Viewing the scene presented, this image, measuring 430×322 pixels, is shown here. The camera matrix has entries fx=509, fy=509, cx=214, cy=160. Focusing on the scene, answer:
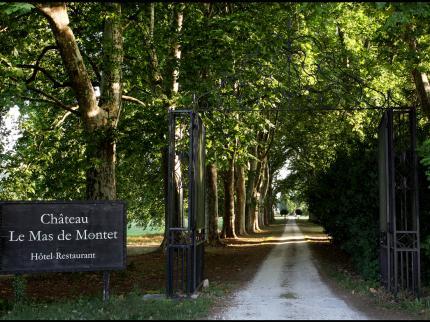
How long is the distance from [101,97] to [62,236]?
248 inches

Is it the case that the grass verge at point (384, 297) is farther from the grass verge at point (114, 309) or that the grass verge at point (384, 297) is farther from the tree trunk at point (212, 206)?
the tree trunk at point (212, 206)

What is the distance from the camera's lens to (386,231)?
10.7m

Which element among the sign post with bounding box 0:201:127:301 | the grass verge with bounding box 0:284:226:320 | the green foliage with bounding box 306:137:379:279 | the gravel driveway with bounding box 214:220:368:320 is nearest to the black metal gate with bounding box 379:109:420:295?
the gravel driveway with bounding box 214:220:368:320

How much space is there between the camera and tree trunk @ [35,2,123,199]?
1365 centimetres

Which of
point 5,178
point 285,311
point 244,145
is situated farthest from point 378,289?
point 5,178

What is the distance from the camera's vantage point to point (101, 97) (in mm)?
15078

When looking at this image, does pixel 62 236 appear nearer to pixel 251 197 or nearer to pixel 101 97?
pixel 101 97

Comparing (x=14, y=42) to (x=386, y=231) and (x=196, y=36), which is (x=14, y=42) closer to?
(x=196, y=36)

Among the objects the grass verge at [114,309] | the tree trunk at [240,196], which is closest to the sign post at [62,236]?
the grass verge at [114,309]

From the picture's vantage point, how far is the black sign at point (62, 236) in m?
9.55

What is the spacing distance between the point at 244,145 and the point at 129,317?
14.8 metres

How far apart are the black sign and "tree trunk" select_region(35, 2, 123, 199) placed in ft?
13.4

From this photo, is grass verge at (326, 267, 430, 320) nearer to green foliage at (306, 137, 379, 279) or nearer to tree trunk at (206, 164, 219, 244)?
green foliage at (306, 137, 379, 279)

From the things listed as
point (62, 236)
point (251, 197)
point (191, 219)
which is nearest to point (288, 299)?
point (191, 219)
